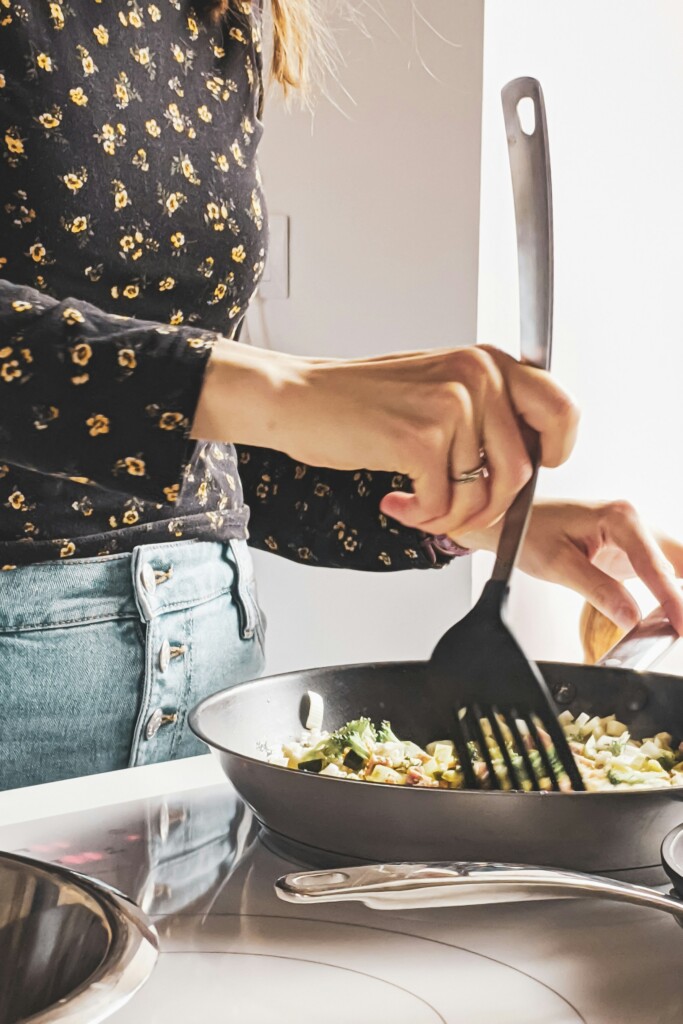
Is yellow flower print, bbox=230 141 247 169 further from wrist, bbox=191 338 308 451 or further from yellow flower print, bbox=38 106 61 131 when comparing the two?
wrist, bbox=191 338 308 451

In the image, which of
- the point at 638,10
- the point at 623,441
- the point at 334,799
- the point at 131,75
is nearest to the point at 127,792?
the point at 334,799

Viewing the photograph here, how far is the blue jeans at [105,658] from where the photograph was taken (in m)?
0.92

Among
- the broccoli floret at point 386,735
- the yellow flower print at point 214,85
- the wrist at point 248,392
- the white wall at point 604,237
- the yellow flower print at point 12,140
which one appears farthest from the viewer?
the white wall at point 604,237

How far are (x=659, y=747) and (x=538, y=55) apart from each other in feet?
4.97

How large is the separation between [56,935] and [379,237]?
1.76m

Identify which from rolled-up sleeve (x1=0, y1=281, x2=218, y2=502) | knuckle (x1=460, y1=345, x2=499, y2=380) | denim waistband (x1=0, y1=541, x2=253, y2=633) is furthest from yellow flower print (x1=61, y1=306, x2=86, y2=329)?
denim waistband (x1=0, y1=541, x2=253, y2=633)

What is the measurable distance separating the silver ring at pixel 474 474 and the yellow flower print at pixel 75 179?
1.50 feet

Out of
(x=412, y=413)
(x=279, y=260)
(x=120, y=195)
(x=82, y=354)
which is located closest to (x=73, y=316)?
(x=82, y=354)

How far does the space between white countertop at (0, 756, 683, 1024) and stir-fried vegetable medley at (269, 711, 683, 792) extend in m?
0.08

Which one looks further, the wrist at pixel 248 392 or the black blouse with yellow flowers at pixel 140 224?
the black blouse with yellow flowers at pixel 140 224

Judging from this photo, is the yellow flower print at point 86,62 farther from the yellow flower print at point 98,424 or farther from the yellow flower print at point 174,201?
the yellow flower print at point 98,424

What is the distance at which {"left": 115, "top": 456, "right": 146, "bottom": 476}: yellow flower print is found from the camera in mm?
673

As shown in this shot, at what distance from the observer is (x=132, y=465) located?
0.68 metres

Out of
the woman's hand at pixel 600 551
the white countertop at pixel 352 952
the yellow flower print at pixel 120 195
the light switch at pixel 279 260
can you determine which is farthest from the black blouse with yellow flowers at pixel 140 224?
the light switch at pixel 279 260
